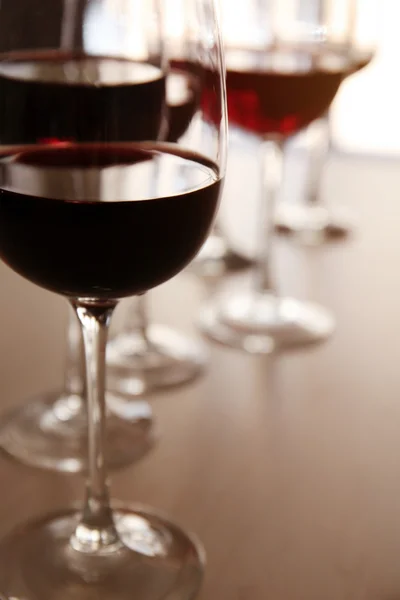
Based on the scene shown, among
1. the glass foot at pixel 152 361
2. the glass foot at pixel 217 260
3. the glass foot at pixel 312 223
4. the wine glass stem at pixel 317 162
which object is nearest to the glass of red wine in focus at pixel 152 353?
the glass foot at pixel 152 361

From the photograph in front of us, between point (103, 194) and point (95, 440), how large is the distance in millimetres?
157

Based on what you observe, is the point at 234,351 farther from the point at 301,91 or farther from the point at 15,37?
the point at 15,37

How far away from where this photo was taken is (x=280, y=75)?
796mm

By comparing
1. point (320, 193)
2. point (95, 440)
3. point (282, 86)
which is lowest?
point (320, 193)

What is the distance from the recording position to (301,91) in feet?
2.64

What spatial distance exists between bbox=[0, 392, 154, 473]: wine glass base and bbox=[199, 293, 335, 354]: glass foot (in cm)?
15

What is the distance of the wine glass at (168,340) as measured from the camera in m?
0.50

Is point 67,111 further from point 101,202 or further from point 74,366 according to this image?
point 74,366

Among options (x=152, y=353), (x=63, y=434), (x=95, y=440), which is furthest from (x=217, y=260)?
(x=95, y=440)

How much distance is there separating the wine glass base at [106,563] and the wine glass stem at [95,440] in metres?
0.01

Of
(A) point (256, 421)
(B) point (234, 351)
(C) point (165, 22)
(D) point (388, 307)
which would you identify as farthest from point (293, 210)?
(C) point (165, 22)

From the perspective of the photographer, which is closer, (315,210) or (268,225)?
(268,225)

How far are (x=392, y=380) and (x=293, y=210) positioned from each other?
46cm

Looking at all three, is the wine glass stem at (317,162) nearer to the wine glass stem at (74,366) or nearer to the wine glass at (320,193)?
the wine glass at (320,193)
